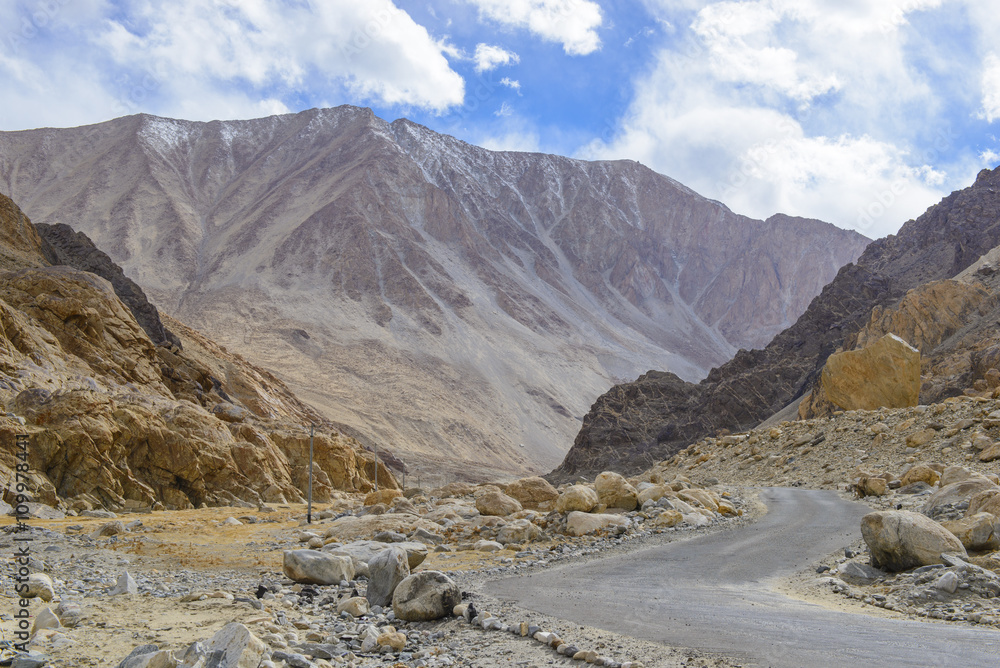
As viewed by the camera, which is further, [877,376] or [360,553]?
[877,376]

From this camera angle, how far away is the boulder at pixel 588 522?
51.7ft

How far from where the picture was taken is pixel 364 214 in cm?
14688

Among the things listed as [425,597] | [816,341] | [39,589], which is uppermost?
[816,341]

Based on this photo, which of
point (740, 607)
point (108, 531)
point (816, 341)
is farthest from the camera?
point (816, 341)

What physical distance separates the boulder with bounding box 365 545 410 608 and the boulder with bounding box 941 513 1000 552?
25.3 feet

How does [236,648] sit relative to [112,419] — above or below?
below

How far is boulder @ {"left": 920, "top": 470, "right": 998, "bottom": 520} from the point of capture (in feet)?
40.8

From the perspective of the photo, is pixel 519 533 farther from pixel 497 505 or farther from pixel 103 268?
pixel 103 268

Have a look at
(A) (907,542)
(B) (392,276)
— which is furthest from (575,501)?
(B) (392,276)

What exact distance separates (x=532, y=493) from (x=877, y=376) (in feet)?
67.7

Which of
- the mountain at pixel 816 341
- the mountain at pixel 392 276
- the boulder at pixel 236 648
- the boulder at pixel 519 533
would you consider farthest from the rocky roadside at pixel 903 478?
the mountain at pixel 392 276

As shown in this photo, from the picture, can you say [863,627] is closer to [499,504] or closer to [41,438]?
[499,504]

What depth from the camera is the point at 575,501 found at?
17406 millimetres

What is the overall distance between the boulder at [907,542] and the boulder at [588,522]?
6.68m
